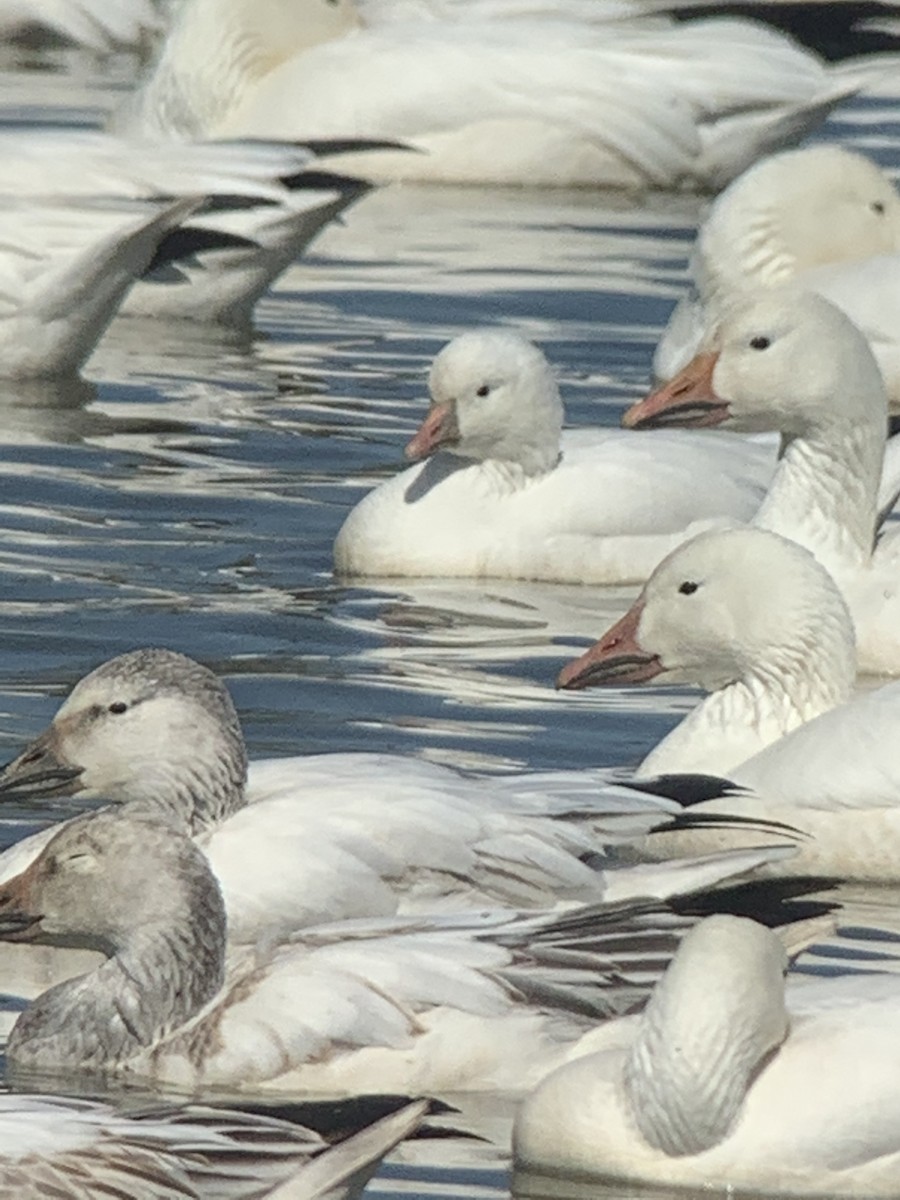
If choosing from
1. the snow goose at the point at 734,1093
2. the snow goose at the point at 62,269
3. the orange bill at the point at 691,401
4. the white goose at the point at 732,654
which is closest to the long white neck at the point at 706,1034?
the snow goose at the point at 734,1093

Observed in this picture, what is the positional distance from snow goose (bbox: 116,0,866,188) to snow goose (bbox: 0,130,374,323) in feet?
7.87

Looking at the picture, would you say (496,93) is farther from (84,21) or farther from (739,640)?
(739,640)

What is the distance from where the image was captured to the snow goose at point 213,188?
43.5 ft

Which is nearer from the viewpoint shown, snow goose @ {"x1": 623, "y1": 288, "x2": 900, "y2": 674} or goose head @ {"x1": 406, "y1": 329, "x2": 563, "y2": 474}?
snow goose @ {"x1": 623, "y1": 288, "x2": 900, "y2": 674}

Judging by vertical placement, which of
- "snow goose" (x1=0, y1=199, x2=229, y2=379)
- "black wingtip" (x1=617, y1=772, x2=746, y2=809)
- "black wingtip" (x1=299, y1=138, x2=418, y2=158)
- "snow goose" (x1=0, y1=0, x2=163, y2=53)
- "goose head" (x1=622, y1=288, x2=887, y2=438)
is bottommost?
"snow goose" (x1=0, y1=0, x2=163, y2=53)

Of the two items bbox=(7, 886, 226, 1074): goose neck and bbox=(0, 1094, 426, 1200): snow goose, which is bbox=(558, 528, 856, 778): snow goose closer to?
bbox=(7, 886, 226, 1074): goose neck

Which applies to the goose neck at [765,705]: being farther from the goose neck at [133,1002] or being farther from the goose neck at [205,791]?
the goose neck at [133,1002]

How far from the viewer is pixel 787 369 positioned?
1020 cm

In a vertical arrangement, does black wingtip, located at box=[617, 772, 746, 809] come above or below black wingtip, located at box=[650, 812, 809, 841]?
above

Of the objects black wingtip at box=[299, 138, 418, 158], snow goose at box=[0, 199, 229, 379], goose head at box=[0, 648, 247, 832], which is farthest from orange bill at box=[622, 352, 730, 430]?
black wingtip at box=[299, 138, 418, 158]

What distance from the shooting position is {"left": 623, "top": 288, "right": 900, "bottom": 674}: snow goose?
10.1 metres

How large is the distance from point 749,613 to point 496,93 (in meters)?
8.30

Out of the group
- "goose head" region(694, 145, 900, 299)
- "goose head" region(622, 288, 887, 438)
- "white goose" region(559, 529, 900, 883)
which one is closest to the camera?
"white goose" region(559, 529, 900, 883)

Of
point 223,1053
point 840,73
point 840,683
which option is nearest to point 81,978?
point 223,1053
